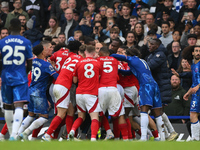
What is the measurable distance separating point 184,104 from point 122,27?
4.05 m

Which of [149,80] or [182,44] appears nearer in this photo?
[149,80]

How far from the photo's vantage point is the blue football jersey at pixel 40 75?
1216 centimetres

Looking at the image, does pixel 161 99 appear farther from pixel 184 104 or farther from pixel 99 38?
pixel 99 38

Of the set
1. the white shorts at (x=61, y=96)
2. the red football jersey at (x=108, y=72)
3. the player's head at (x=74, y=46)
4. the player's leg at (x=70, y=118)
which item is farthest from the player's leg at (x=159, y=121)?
the player's head at (x=74, y=46)

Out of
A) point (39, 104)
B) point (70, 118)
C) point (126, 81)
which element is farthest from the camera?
point (126, 81)

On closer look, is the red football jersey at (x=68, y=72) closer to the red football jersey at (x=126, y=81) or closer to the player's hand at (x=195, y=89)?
the red football jersey at (x=126, y=81)

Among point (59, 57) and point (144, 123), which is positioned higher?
point (59, 57)

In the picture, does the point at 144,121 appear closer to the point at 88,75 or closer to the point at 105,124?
the point at 105,124

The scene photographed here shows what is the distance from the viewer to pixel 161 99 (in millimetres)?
13258

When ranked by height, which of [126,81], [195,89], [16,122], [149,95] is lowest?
[16,122]

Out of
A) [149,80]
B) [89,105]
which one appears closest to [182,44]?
[149,80]

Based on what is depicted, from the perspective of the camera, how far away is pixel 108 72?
11.8m

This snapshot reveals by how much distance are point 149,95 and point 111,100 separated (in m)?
0.89

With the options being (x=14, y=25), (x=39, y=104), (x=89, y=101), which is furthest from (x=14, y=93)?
(x=89, y=101)
